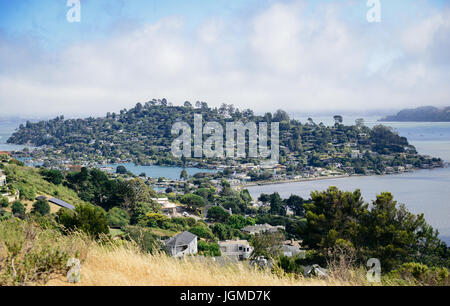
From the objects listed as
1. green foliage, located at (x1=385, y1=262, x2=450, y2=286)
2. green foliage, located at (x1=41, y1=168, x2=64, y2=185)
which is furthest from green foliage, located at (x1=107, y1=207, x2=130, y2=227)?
green foliage, located at (x1=385, y1=262, x2=450, y2=286)

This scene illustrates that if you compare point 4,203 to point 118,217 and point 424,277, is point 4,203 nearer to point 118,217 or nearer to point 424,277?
point 118,217

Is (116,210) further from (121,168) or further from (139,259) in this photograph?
(121,168)

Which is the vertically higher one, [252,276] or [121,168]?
[252,276]

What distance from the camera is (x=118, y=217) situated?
40.3 ft

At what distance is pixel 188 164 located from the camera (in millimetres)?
43812

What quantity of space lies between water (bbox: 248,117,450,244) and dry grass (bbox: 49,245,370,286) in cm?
1534

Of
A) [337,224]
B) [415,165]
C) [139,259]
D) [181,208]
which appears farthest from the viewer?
[415,165]

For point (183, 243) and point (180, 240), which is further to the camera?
point (180, 240)

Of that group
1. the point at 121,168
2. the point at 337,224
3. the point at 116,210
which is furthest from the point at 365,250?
the point at 121,168

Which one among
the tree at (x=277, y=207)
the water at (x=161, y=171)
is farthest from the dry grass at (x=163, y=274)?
the water at (x=161, y=171)

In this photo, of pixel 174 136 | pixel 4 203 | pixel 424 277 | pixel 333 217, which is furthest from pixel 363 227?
pixel 174 136

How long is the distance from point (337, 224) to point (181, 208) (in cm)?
1546

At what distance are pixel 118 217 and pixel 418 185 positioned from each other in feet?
77.1

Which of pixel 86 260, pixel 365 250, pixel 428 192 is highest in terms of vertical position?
pixel 86 260
